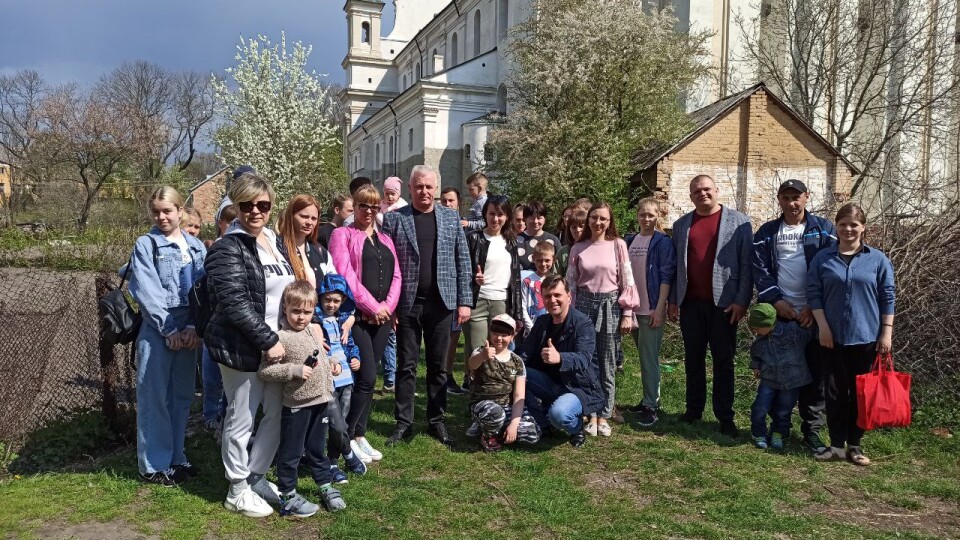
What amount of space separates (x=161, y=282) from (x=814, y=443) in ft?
16.7

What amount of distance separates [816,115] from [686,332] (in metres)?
19.4

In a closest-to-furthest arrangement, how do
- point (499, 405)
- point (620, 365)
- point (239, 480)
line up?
point (239, 480) < point (499, 405) < point (620, 365)

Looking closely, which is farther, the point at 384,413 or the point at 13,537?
the point at 384,413

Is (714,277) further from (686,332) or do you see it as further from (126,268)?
(126,268)

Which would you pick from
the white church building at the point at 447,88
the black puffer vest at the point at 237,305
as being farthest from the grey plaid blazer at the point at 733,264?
the white church building at the point at 447,88

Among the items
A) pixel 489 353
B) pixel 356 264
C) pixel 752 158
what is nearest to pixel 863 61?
pixel 752 158

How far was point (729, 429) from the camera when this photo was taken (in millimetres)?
5820

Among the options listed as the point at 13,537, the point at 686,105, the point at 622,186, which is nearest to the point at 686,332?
the point at 13,537

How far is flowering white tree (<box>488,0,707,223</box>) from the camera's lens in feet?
57.0

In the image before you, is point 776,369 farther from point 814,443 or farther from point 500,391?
point 500,391

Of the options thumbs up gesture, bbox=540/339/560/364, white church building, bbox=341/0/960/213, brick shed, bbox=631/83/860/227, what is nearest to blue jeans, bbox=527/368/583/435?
thumbs up gesture, bbox=540/339/560/364

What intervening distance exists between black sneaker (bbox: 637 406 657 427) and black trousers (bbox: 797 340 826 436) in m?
1.23

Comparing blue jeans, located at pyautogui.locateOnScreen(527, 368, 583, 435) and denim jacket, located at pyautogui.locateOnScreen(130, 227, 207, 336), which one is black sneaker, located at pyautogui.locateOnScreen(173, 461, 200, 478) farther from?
blue jeans, located at pyautogui.locateOnScreen(527, 368, 583, 435)

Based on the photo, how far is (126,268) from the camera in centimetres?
461
